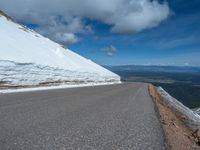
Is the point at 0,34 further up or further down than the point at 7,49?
further up

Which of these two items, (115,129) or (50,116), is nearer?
(115,129)

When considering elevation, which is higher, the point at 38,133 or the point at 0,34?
the point at 0,34

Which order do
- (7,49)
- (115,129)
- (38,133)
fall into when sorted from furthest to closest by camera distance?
(7,49) → (115,129) → (38,133)

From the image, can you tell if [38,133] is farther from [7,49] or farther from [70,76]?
[70,76]

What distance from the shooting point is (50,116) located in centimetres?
602

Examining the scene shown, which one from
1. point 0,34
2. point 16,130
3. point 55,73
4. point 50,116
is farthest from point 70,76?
point 16,130

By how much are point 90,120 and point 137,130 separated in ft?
4.07

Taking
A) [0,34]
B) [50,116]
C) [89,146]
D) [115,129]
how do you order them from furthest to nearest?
[0,34] → [50,116] → [115,129] → [89,146]

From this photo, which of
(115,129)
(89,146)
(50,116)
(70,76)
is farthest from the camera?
(70,76)

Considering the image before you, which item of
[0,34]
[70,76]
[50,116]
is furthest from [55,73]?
[50,116]

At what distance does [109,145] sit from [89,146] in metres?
0.37

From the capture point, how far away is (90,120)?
596 cm

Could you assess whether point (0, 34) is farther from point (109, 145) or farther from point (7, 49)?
point (109, 145)

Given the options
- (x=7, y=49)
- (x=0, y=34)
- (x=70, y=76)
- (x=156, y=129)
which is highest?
(x=0, y=34)
